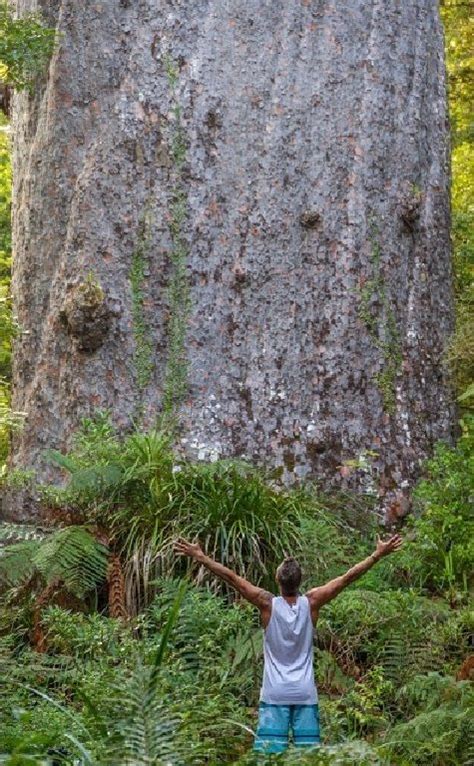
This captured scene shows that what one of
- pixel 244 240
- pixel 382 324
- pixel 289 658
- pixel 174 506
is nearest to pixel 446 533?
pixel 174 506

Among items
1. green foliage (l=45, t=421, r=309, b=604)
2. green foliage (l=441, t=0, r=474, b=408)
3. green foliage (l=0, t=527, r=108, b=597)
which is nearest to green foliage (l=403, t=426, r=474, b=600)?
green foliage (l=45, t=421, r=309, b=604)

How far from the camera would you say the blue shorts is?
21.6ft

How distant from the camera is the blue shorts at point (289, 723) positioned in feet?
21.6

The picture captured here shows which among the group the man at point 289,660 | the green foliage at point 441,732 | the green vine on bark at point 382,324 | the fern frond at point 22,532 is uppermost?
the green vine on bark at point 382,324

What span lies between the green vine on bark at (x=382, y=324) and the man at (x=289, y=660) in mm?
4101

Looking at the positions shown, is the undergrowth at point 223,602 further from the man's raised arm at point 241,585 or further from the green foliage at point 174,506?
the man's raised arm at point 241,585

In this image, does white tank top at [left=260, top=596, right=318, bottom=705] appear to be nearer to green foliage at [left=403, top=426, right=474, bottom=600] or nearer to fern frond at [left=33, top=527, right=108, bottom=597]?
fern frond at [left=33, top=527, right=108, bottom=597]

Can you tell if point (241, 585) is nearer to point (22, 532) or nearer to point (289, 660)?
point (289, 660)

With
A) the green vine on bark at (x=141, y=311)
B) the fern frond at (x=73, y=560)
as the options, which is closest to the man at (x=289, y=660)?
the fern frond at (x=73, y=560)

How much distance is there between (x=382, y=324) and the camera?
36.0 ft

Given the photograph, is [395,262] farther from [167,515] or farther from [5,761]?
[5,761]

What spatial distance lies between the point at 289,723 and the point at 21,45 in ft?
20.3

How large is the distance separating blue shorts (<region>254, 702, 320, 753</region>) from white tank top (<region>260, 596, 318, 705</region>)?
0.13 ft

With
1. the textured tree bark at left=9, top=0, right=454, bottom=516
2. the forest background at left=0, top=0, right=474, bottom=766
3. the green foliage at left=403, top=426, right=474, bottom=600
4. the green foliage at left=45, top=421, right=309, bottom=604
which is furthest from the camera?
the textured tree bark at left=9, top=0, right=454, bottom=516
